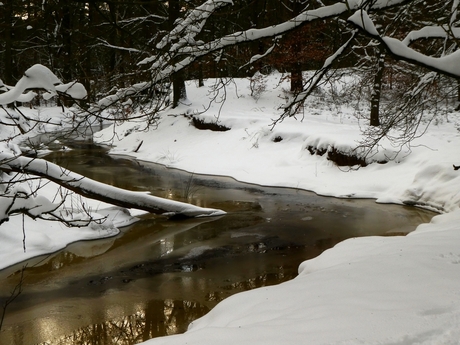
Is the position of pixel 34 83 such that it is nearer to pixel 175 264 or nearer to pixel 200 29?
pixel 200 29

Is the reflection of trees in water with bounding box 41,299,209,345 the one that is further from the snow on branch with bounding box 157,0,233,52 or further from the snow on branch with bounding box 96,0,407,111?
the snow on branch with bounding box 157,0,233,52

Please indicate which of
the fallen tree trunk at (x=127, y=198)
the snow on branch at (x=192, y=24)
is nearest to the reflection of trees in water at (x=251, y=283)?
the snow on branch at (x=192, y=24)

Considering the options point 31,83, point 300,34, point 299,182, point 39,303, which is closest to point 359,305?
point 31,83

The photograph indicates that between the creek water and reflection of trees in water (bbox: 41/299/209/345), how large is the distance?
0.04ft

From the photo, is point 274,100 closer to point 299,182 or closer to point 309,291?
point 299,182

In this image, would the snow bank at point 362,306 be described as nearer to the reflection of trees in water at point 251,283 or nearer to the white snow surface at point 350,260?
the white snow surface at point 350,260

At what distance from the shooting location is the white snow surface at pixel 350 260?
2.91 m

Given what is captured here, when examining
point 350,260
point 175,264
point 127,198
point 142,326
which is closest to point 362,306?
point 350,260

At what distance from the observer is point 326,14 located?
4727mm

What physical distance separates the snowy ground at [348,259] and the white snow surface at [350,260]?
0.03 feet

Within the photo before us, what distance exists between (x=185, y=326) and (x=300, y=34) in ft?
46.3

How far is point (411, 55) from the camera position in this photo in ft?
13.7

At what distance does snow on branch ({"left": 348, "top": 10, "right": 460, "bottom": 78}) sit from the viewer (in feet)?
13.4

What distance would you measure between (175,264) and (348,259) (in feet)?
9.73
